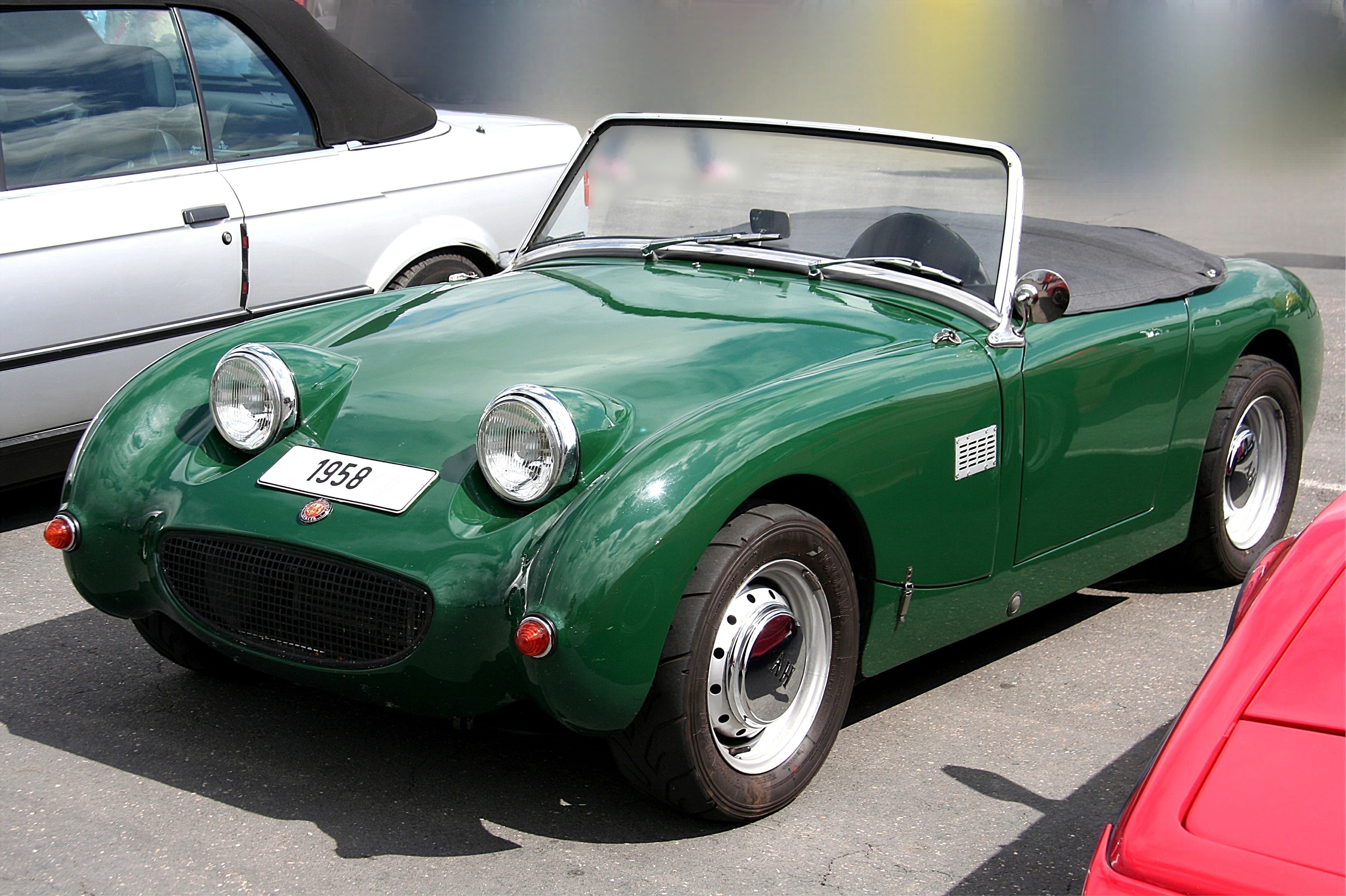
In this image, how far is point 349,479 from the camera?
9.91ft

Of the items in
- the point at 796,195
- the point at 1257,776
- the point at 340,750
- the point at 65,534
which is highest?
the point at 796,195

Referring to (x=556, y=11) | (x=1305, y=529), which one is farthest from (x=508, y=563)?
(x=556, y=11)

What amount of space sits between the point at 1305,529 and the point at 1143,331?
63.9 inches

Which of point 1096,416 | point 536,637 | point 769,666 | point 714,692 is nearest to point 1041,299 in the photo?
point 1096,416

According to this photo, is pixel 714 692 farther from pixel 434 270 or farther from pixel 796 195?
pixel 434 270

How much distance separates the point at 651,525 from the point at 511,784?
831 millimetres

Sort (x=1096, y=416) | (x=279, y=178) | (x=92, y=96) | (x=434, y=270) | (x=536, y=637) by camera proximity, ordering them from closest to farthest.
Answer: (x=536, y=637)
(x=1096, y=416)
(x=92, y=96)
(x=279, y=178)
(x=434, y=270)

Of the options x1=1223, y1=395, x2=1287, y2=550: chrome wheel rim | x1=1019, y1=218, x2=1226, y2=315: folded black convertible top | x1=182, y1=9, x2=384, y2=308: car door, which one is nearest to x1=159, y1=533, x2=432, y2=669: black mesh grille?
x1=1019, y1=218, x2=1226, y2=315: folded black convertible top

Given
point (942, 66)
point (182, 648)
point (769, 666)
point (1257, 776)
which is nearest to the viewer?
point (1257, 776)

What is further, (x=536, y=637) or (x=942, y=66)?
(x=942, y=66)

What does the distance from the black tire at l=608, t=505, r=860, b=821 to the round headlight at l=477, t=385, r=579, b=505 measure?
344 millimetres

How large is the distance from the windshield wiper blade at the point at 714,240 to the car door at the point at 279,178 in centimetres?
166

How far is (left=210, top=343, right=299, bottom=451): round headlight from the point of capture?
320 centimetres

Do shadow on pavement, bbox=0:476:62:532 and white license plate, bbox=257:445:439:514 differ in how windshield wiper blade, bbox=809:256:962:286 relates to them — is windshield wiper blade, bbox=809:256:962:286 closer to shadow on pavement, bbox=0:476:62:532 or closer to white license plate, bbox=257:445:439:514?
white license plate, bbox=257:445:439:514
